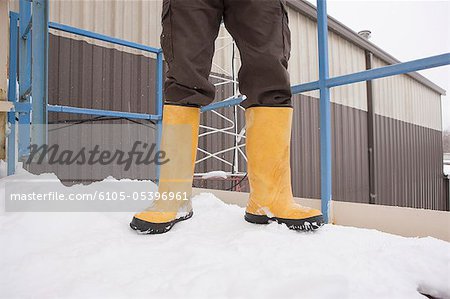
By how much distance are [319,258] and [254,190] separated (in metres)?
0.31

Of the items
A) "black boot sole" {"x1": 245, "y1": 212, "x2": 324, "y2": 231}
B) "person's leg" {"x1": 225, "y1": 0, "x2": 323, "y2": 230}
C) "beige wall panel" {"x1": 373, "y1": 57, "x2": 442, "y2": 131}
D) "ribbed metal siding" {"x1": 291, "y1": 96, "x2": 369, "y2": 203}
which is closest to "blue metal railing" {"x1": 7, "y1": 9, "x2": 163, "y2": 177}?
"person's leg" {"x1": 225, "y1": 0, "x2": 323, "y2": 230}

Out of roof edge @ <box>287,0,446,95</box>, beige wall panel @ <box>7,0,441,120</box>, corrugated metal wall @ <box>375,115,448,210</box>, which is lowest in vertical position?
corrugated metal wall @ <box>375,115,448,210</box>

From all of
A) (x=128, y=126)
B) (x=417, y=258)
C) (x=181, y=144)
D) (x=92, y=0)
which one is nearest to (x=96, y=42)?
(x=92, y=0)

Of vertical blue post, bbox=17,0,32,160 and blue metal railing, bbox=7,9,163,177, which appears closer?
blue metal railing, bbox=7,9,163,177

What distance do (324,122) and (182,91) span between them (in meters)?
0.43

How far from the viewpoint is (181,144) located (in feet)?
2.69

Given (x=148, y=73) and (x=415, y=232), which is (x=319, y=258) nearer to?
(x=415, y=232)

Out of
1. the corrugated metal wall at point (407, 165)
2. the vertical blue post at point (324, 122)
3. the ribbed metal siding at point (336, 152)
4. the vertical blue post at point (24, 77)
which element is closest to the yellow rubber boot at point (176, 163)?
the vertical blue post at point (324, 122)

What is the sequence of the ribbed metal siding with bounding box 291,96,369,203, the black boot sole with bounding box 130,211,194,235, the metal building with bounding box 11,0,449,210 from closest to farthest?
1. the black boot sole with bounding box 130,211,194,235
2. the metal building with bounding box 11,0,449,210
3. the ribbed metal siding with bounding box 291,96,369,203

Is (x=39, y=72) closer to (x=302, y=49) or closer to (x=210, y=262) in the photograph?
(x=210, y=262)

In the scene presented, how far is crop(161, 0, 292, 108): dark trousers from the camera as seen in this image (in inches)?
30.7

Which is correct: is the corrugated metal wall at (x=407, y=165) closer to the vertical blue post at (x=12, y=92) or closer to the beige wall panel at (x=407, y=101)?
the beige wall panel at (x=407, y=101)

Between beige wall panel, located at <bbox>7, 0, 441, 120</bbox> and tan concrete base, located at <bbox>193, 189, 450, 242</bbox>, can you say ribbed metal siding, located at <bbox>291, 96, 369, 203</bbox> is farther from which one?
tan concrete base, located at <bbox>193, 189, 450, 242</bbox>

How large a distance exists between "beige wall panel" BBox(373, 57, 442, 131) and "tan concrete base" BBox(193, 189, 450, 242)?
5946 millimetres
